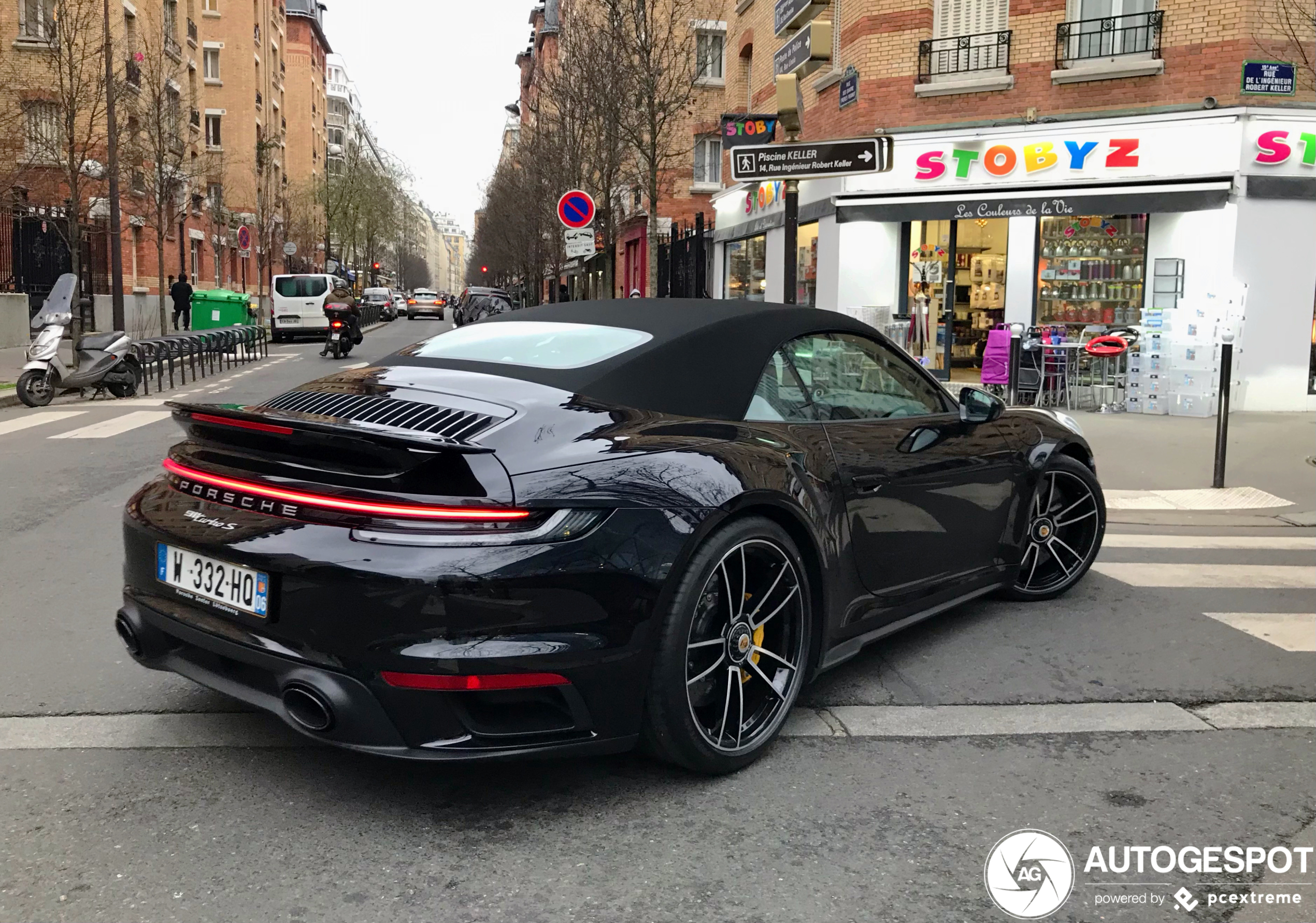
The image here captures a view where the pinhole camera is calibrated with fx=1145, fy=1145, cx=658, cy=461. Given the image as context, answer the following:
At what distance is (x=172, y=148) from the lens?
29.9 m

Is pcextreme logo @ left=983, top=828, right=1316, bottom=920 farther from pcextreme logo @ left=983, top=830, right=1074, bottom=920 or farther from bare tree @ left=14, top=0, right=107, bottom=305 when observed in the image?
bare tree @ left=14, top=0, right=107, bottom=305

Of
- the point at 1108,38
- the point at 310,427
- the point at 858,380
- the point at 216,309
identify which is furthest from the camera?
the point at 216,309

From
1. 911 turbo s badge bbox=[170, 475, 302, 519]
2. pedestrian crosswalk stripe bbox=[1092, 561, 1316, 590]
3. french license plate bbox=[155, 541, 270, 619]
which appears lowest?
pedestrian crosswalk stripe bbox=[1092, 561, 1316, 590]

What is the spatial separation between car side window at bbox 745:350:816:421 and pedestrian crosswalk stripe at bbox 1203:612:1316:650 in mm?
2599

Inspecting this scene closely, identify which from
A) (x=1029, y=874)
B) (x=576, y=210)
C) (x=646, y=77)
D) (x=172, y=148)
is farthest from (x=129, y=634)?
(x=172, y=148)

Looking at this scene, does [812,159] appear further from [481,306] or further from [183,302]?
[183,302]

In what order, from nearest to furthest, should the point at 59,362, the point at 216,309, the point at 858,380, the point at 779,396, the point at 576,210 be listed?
the point at 779,396, the point at 858,380, the point at 59,362, the point at 576,210, the point at 216,309

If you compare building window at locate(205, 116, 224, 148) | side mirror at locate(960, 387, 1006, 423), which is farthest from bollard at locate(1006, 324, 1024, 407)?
building window at locate(205, 116, 224, 148)

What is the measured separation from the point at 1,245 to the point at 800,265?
62.1 feet

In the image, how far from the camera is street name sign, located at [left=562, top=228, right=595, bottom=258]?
16.7 meters

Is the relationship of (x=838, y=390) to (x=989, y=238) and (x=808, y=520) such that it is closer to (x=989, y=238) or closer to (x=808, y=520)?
(x=808, y=520)

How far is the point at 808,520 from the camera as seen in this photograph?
3.66 m

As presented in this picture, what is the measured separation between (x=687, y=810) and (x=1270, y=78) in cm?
1548

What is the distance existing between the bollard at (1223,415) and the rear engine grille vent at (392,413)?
7.40 meters
